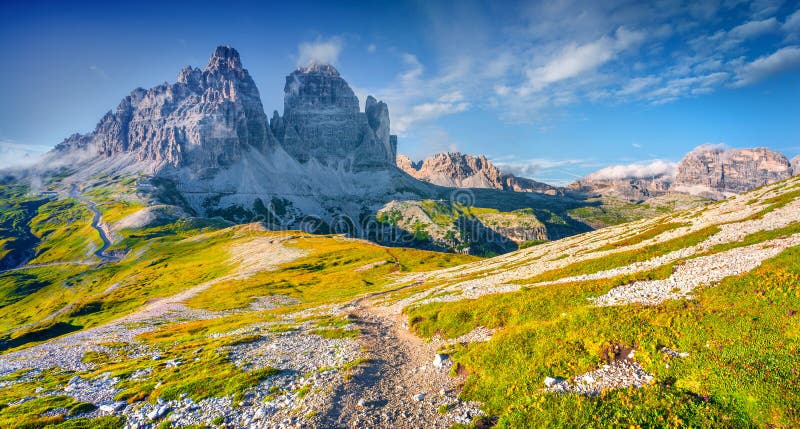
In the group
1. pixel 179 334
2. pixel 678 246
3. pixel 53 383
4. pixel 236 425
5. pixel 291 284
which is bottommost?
pixel 291 284

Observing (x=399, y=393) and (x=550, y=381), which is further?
(x=399, y=393)

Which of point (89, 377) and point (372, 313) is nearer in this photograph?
point (89, 377)

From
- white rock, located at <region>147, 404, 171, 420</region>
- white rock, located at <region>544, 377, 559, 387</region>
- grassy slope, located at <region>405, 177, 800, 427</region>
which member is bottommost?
white rock, located at <region>147, 404, 171, 420</region>

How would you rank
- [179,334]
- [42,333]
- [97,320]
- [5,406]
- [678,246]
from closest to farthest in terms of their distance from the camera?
[5,406] → [678,246] → [179,334] → [42,333] → [97,320]

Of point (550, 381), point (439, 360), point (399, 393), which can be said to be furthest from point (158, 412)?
point (550, 381)

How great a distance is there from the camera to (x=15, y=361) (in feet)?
138

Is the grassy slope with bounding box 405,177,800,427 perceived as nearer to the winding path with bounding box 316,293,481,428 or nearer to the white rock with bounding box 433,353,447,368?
the white rock with bounding box 433,353,447,368

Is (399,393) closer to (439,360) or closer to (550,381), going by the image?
(439,360)

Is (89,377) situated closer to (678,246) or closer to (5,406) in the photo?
(5,406)

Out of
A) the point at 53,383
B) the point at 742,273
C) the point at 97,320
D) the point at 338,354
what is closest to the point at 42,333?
the point at 97,320

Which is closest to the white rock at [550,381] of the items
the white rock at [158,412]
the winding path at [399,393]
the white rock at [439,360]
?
the winding path at [399,393]

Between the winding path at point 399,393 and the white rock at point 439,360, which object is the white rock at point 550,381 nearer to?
the winding path at point 399,393

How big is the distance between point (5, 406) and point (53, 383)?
587 centimetres

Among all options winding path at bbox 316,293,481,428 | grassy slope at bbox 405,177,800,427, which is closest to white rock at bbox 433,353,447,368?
winding path at bbox 316,293,481,428
